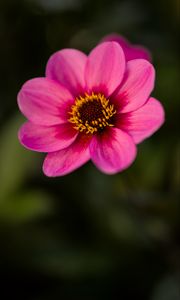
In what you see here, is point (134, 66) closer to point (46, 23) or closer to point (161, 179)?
point (161, 179)

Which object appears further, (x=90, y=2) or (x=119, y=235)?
(x=90, y=2)

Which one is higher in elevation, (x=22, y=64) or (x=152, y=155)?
(x=22, y=64)

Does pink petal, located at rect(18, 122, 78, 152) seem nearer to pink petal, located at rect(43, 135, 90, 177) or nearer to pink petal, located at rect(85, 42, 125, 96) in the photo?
pink petal, located at rect(43, 135, 90, 177)

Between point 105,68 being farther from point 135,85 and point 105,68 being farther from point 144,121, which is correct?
point 144,121

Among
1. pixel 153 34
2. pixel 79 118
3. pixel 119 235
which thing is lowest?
pixel 119 235

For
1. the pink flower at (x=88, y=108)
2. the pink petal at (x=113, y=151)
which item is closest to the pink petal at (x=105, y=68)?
the pink flower at (x=88, y=108)

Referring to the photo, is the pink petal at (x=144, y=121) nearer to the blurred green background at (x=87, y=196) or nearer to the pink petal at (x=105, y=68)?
the pink petal at (x=105, y=68)

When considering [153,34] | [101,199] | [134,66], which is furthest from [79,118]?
[153,34]
